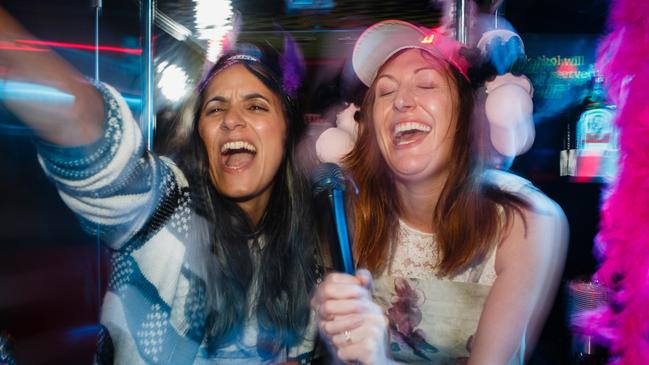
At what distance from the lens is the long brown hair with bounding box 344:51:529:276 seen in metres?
1.22

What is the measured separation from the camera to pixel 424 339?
1229 mm

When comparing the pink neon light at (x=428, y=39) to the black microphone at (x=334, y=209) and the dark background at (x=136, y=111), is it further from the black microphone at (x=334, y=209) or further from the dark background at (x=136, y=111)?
the black microphone at (x=334, y=209)

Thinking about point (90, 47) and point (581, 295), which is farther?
point (90, 47)

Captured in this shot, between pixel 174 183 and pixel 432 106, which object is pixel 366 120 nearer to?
pixel 432 106

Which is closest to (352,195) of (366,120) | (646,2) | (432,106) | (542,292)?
(366,120)

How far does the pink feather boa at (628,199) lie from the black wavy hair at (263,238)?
760 mm

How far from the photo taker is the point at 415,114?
1224mm

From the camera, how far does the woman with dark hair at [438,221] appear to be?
3.86 ft

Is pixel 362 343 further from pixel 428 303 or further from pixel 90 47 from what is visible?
pixel 90 47

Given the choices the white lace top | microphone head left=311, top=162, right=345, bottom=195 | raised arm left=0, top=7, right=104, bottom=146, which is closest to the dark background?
microphone head left=311, top=162, right=345, bottom=195

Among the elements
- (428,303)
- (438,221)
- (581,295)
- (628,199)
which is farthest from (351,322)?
(628,199)

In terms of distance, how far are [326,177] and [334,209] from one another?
14cm

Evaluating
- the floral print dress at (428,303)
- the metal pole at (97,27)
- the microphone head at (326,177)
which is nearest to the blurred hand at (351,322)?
the floral print dress at (428,303)

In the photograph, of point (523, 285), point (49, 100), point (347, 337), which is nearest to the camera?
point (49, 100)
